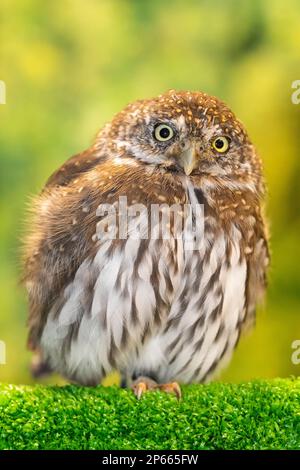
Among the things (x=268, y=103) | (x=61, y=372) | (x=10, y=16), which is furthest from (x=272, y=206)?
(x=10, y=16)

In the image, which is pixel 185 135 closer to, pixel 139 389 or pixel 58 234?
pixel 58 234

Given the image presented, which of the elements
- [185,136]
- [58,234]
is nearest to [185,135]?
[185,136]

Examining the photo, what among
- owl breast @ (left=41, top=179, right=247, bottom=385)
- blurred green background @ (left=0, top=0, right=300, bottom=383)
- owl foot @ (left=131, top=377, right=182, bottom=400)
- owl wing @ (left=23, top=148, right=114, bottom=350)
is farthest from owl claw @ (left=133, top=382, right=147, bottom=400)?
blurred green background @ (left=0, top=0, right=300, bottom=383)

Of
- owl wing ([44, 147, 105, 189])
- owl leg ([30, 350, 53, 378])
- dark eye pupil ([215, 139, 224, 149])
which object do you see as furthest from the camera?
owl leg ([30, 350, 53, 378])

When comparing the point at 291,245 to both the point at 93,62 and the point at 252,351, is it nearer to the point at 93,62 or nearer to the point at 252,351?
the point at 252,351

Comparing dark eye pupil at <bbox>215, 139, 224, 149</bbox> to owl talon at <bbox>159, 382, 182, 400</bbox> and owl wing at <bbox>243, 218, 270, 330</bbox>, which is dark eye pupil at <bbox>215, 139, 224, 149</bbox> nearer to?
owl wing at <bbox>243, 218, 270, 330</bbox>

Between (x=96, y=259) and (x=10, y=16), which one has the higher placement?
(x=10, y=16)

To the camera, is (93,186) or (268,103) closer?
(93,186)
